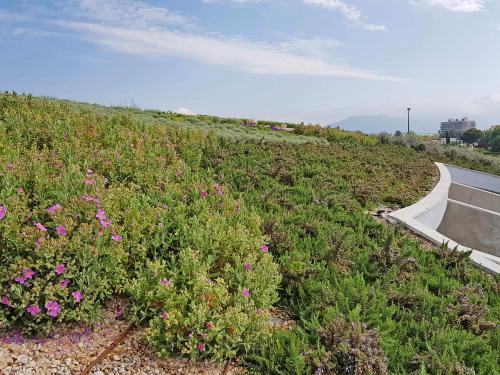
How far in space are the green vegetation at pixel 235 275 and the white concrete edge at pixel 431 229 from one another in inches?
15.3

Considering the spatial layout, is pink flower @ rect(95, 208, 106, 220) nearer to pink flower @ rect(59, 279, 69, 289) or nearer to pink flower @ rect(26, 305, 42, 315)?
pink flower @ rect(59, 279, 69, 289)

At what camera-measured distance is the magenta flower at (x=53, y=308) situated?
12.2 feet

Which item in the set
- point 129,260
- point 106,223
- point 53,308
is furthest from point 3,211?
point 129,260

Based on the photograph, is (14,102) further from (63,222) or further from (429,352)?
(429,352)

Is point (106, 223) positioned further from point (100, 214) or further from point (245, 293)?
point (245, 293)

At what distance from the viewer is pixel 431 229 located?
7594 millimetres

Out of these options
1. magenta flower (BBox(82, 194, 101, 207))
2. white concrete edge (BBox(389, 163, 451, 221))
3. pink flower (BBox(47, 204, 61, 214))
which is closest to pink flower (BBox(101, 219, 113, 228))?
magenta flower (BBox(82, 194, 101, 207))

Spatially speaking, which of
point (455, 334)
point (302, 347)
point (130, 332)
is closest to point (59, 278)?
point (130, 332)

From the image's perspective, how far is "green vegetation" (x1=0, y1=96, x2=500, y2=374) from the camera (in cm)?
379

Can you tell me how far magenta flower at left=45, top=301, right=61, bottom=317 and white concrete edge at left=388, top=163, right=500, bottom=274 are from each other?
206 inches

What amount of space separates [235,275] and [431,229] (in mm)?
4580

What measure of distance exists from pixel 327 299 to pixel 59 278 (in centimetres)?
260

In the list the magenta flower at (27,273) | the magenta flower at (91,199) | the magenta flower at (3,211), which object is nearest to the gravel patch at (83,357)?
the magenta flower at (27,273)

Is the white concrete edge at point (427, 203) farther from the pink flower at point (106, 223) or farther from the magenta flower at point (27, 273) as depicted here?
the magenta flower at point (27, 273)
